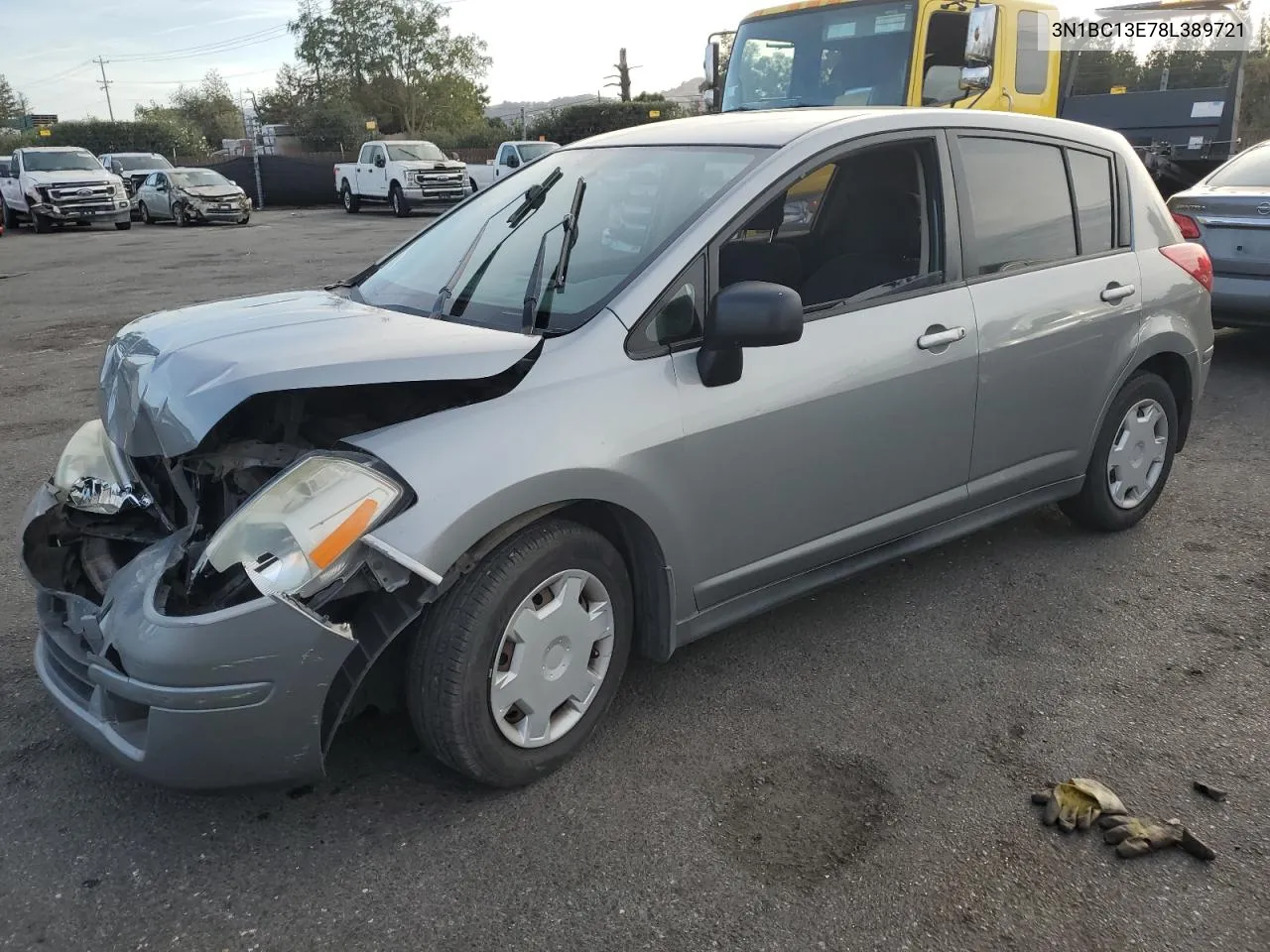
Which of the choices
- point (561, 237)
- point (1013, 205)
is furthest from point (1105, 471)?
point (561, 237)

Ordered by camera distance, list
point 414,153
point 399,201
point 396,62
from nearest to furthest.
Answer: point 399,201
point 414,153
point 396,62

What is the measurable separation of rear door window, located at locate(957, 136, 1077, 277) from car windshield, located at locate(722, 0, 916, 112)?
399 cm

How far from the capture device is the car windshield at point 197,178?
26719 millimetres

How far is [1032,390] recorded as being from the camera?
3801mm

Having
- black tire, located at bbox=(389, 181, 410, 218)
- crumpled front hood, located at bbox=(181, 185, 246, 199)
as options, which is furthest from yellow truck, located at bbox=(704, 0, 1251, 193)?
crumpled front hood, located at bbox=(181, 185, 246, 199)

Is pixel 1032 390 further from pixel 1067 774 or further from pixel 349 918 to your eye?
pixel 349 918

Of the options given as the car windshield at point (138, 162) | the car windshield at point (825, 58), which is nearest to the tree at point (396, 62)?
the car windshield at point (138, 162)

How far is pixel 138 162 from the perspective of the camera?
3216 cm

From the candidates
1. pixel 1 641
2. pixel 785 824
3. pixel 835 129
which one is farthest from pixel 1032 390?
pixel 1 641

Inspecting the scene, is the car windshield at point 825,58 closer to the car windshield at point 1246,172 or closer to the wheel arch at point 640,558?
the car windshield at point 1246,172

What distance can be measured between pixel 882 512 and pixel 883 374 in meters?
0.48

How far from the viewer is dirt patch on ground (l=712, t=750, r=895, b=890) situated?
252cm

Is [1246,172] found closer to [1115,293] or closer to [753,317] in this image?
[1115,293]

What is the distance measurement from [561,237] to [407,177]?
25.5 meters
